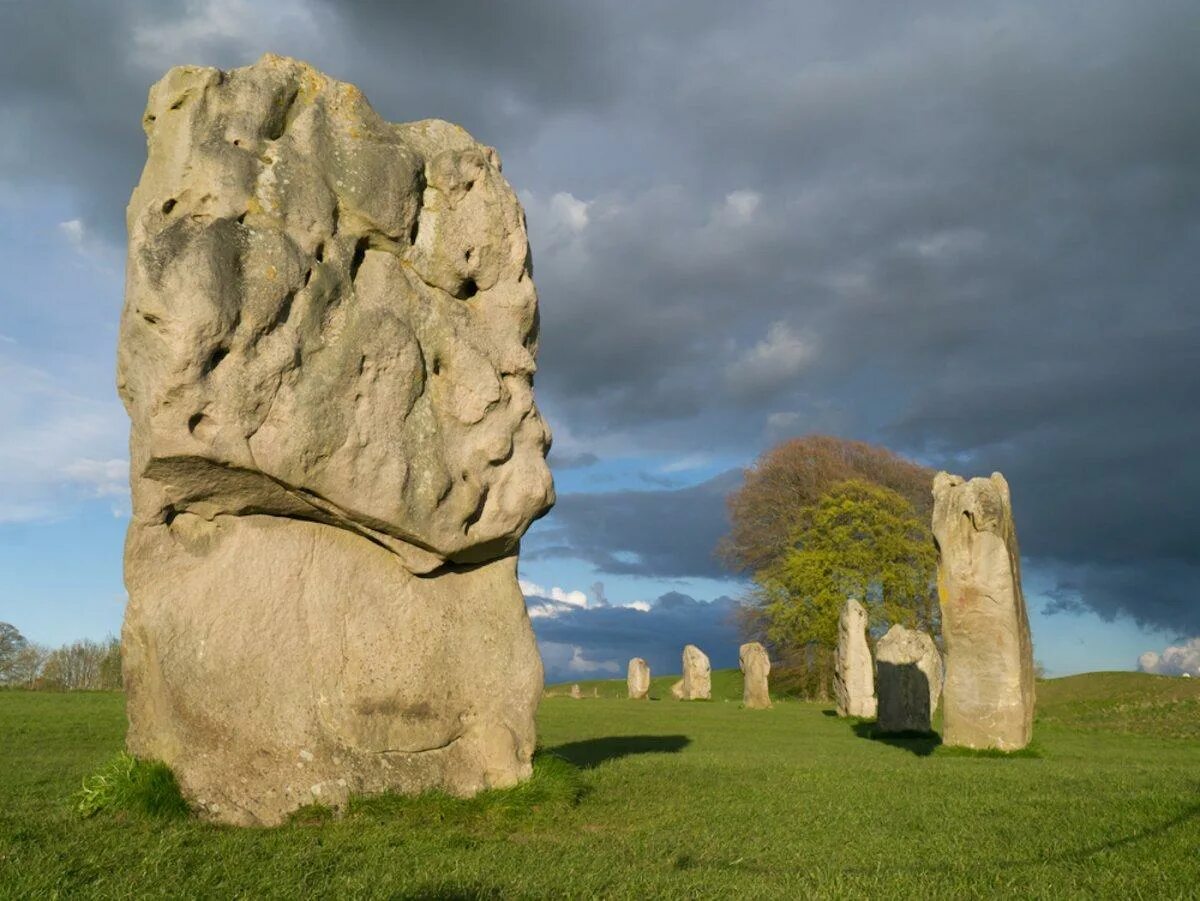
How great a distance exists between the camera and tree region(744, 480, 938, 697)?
4038cm

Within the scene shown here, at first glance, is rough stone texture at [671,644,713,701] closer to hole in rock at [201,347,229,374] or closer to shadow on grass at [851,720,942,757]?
shadow on grass at [851,720,942,757]

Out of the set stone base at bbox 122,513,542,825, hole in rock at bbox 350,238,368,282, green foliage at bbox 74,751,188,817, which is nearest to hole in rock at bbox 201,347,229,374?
stone base at bbox 122,513,542,825

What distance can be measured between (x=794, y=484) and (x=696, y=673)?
10260mm

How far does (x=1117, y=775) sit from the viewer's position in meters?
12.1

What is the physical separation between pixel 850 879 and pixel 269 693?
178 inches

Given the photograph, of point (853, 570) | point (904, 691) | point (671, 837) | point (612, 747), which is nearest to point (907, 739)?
point (904, 691)

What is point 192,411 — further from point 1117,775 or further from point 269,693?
point 1117,775

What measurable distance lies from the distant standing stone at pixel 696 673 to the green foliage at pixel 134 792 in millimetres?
34531

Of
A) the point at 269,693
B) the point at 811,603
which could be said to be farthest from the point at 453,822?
the point at 811,603

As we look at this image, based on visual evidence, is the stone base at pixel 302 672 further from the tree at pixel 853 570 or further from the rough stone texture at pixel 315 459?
the tree at pixel 853 570

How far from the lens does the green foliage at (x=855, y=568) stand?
40.4 metres

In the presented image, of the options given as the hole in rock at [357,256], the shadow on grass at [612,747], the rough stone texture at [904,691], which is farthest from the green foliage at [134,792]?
the rough stone texture at [904,691]

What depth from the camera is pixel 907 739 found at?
21.0 meters

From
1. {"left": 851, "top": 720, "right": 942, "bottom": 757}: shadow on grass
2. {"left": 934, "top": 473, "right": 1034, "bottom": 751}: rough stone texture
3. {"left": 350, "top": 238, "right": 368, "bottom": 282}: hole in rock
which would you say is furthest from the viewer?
{"left": 851, "top": 720, "right": 942, "bottom": 757}: shadow on grass
